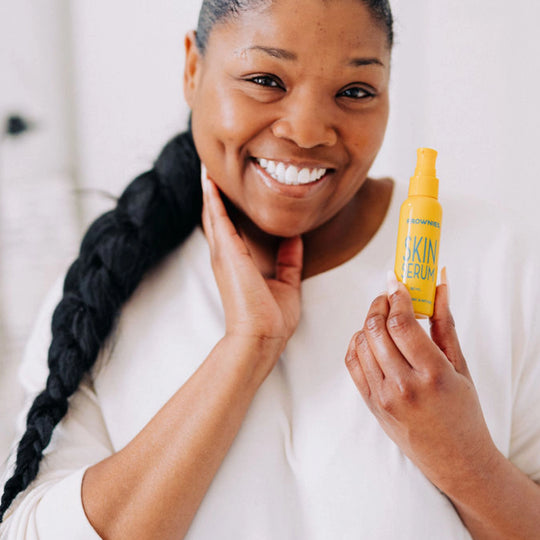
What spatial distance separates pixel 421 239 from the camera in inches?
28.5

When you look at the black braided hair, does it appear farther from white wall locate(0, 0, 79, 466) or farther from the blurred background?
white wall locate(0, 0, 79, 466)

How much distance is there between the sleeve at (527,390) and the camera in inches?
35.9

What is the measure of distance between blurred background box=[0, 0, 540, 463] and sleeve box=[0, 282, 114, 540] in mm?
456

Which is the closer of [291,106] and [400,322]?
[400,322]

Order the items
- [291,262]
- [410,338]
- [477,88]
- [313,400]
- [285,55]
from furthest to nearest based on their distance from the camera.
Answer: [477,88] → [291,262] → [313,400] → [285,55] → [410,338]

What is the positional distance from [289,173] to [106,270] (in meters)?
0.34

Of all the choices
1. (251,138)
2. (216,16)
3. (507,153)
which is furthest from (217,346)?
(507,153)

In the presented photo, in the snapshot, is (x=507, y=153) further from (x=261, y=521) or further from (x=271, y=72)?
(x=261, y=521)

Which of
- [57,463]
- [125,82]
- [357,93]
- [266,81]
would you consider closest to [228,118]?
[266,81]

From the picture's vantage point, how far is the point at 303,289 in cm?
100

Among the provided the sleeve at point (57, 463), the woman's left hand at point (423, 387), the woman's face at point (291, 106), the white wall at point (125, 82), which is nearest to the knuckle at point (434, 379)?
the woman's left hand at point (423, 387)

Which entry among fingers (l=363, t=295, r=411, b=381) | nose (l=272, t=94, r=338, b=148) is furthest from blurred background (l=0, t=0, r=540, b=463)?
fingers (l=363, t=295, r=411, b=381)

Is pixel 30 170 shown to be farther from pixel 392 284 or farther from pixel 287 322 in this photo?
pixel 392 284

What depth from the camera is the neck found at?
40.3 inches
